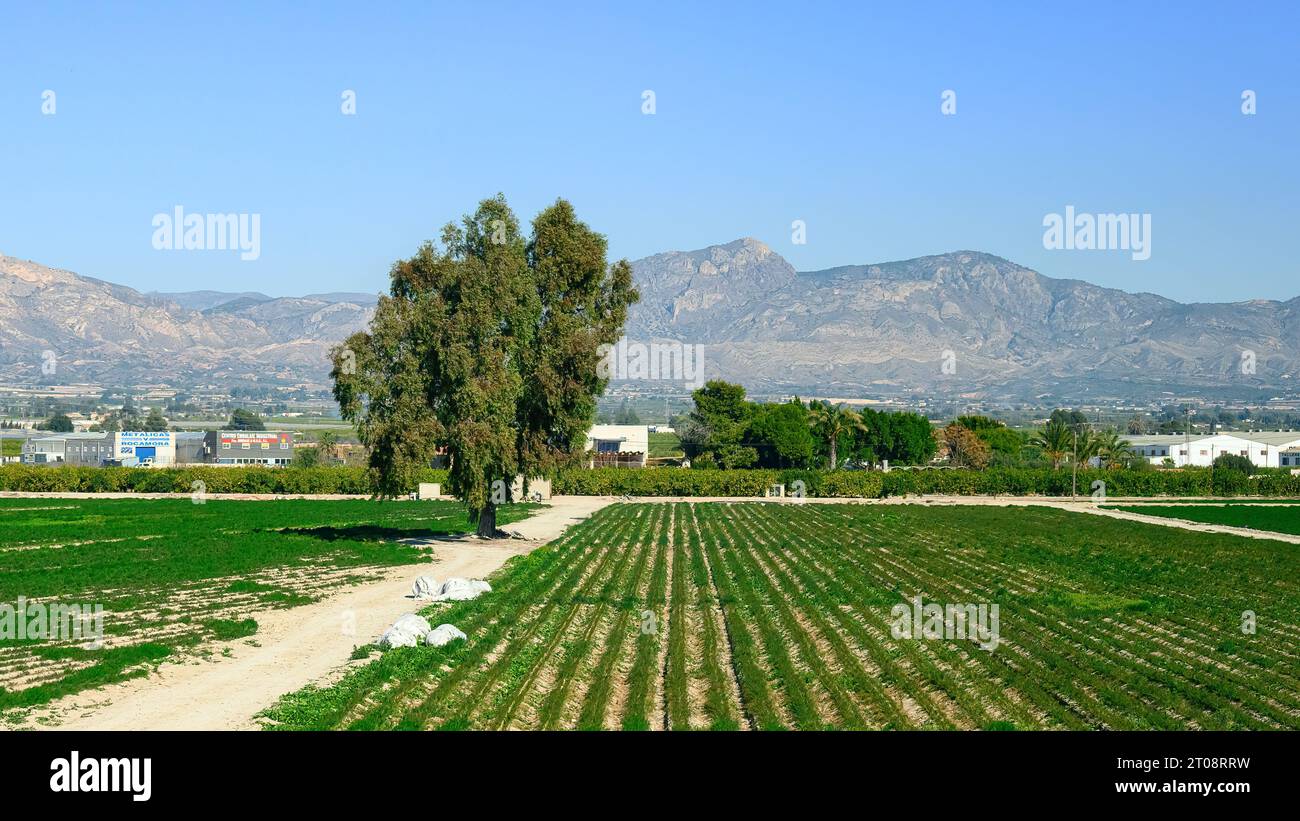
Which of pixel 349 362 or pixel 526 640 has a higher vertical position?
pixel 349 362

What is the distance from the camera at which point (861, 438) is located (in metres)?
154

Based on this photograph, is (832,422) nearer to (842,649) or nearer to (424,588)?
(424,588)

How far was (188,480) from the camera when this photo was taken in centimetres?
10031

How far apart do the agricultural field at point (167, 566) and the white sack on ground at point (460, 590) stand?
3600 mm

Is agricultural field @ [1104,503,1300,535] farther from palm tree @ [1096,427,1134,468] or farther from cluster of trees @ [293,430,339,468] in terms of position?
cluster of trees @ [293,430,339,468]

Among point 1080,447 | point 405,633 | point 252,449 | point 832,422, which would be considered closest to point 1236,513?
point 1080,447

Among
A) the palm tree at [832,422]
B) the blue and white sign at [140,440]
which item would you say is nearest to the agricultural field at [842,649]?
the palm tree at [832,422]

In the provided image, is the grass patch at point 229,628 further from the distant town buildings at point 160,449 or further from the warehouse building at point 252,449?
the warehouse building at point 252,449

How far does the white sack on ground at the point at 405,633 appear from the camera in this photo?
25859 mm

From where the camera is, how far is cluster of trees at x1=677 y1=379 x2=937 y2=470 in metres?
139

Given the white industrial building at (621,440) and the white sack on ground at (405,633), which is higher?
the white industrial building at (621,440)
